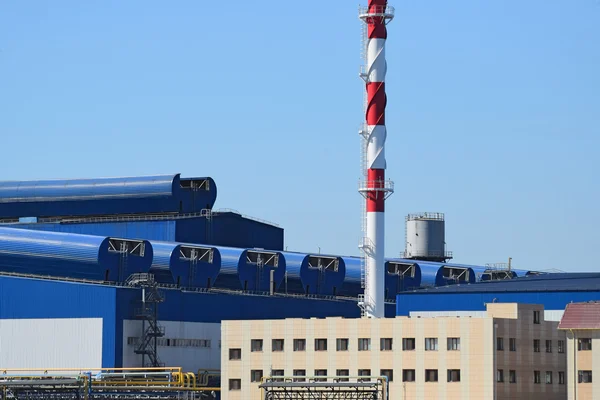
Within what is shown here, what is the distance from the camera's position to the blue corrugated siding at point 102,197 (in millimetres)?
115062

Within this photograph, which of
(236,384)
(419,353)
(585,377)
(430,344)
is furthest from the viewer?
(236,384)

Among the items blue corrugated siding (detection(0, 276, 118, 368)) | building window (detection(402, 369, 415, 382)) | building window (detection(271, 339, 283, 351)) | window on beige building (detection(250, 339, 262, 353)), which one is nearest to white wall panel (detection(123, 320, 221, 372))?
blue corrugated siding (detection(0, 276, 118, 368))

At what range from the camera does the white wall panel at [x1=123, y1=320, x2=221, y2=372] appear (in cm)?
9369

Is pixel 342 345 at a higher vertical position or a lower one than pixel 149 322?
lower

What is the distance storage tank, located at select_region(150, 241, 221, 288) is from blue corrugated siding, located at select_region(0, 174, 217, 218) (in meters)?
10.00

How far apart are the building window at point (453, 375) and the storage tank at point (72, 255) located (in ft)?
85.1

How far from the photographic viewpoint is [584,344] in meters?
82.4

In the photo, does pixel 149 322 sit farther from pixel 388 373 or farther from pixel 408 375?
pixel 408 375

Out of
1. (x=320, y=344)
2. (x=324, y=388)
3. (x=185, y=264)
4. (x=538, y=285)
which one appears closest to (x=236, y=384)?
(x=320, y=344)

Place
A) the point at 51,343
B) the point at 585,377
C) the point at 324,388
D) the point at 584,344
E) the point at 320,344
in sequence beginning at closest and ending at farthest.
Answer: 1. the point at 585,377
2. the point at 584,344
3. the point at 324,388
4. the point at 320,344
5. the point at 51,343

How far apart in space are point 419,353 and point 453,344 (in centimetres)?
210

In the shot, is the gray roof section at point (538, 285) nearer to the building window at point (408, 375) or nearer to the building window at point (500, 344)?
the building window at point (500, 344)

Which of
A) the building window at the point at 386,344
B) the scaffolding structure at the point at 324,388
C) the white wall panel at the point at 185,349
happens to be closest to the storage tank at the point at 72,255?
the white wall panel at the point at 185,349

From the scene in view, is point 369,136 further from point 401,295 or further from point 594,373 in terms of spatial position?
point 594,373
